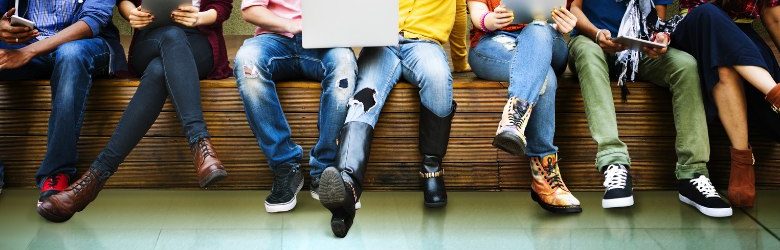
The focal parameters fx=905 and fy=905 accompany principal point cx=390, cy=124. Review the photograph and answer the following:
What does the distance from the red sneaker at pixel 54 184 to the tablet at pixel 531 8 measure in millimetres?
1343

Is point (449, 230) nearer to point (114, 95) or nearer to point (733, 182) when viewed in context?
point (733, 182)

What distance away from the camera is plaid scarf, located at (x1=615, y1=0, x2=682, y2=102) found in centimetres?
271

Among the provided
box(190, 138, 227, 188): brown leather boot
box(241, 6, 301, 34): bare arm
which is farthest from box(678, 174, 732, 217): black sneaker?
box(190, 138, 227, 188): brown leather boot

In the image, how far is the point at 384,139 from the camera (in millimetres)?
2766

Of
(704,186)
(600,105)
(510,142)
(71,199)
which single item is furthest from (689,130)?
(71,199)

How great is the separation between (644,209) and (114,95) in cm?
162

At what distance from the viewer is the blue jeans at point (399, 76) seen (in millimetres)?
2473

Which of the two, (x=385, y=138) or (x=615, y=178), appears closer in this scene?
(x=615, y=178)

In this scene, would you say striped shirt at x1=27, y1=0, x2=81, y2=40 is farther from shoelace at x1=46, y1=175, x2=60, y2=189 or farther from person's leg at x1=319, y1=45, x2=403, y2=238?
person's leg at x1=319, y1=45, x2=403, y2=238

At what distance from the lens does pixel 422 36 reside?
270 centimetres

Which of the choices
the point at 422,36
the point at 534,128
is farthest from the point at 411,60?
the point at 534,128

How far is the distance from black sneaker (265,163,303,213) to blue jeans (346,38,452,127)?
0.28m

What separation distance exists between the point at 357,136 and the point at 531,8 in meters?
0.64

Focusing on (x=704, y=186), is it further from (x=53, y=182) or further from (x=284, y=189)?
(x=53, y=182)
